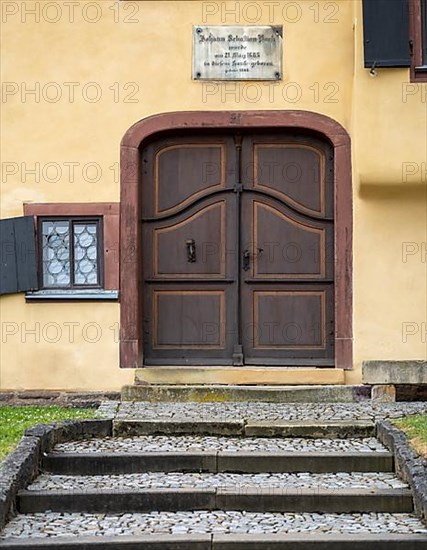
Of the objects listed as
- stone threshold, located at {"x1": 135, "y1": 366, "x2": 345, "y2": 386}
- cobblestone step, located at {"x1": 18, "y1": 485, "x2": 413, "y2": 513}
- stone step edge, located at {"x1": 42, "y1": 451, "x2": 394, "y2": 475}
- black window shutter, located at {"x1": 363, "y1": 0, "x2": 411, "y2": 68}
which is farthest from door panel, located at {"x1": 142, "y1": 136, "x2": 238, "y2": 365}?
cobblestone step, located at {"x1": 18, "y1": 485, "x2": 413, "y2": 513}

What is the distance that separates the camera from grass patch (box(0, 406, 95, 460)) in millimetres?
7008

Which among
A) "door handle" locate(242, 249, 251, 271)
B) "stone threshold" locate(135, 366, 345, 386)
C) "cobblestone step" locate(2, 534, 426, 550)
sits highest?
"door handle" locate(242, 249, 251, 271)

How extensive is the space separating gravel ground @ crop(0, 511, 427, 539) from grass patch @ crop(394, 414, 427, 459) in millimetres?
723

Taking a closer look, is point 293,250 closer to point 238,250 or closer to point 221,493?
point 238,250

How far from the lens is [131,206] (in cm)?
989

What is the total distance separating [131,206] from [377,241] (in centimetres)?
229

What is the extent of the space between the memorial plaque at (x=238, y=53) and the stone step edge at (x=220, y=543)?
211 inches

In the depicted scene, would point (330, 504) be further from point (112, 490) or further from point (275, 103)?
point (275, 103)

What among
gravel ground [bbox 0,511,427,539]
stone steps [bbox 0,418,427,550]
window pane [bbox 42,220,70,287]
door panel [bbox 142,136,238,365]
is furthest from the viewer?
door panel [bbox 142,136,238,365]

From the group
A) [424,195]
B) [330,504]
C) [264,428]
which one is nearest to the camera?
[330,504]

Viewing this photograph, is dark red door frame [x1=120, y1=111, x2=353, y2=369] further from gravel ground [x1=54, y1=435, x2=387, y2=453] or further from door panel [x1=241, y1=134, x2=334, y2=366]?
gravel ground [x1=54, y1=435, x2=387, y2=453]

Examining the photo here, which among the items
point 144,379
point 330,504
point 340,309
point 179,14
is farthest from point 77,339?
point 330,504

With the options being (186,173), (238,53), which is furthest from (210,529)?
(238,53)

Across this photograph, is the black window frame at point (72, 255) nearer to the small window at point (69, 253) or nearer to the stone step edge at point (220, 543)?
the small window at point (69, 253)
